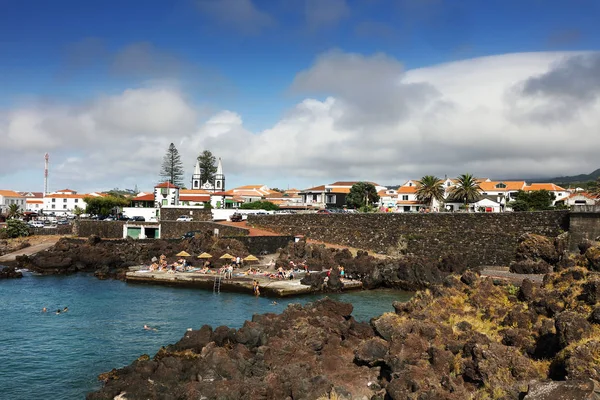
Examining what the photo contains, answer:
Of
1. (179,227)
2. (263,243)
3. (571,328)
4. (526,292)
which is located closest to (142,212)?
(179,227)

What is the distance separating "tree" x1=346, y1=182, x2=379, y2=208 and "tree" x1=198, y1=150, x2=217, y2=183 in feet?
200

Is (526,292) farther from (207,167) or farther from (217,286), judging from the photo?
(207,167)

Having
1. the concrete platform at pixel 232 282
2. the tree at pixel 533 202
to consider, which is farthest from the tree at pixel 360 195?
the concrete platform at pixel 232 282

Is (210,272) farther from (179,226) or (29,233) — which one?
(29,233)

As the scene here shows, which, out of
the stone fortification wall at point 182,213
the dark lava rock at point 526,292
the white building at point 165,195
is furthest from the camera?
the white building at point 165,195

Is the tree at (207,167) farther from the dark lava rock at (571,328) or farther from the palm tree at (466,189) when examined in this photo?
the dark lava rock at (571,328)

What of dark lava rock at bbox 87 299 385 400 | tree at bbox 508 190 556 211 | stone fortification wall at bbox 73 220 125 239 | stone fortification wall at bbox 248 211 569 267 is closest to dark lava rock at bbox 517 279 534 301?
dark lava rock at bbox 87 299 385 400

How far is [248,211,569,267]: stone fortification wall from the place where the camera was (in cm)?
4997

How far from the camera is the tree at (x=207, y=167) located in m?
160

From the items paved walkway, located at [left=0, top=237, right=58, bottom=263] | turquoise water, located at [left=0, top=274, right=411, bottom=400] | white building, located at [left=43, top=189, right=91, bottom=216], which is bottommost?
turquoise water, located at [left=0, top=274, right=411, bottom=400]

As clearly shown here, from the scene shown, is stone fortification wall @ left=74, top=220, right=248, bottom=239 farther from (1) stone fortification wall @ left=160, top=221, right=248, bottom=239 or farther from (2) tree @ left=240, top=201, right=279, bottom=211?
(2) tree @ left=240, top=201, right=279, bottom=211

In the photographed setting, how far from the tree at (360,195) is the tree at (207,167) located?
61039mm

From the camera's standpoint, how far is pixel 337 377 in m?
21.1

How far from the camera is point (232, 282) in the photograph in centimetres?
4628
